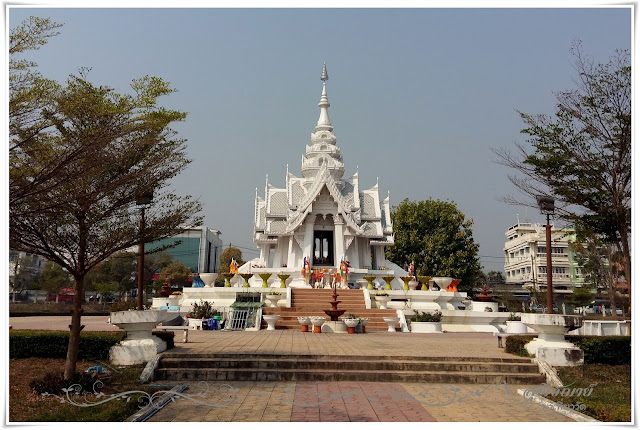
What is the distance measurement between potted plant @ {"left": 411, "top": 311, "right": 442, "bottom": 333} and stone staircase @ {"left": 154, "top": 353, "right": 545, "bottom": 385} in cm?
1137

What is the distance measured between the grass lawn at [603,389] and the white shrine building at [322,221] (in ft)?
73.2

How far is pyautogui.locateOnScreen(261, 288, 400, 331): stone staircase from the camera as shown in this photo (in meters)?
24.1

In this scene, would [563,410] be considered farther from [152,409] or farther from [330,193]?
[330,193]

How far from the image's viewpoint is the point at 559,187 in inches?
549

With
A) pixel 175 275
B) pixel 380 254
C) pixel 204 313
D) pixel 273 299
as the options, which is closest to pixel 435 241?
pixel 380 254

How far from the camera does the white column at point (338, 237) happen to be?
118 feet

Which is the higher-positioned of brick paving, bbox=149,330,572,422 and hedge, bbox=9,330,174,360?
hedge, bbox=9,330,174,360

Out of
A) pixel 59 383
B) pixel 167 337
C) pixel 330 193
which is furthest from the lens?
pixel 330 193

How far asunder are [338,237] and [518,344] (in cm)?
2334

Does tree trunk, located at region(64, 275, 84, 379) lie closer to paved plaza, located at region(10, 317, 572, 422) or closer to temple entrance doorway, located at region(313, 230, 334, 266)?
paved plaza, located at region(10, 317, 572, 422)

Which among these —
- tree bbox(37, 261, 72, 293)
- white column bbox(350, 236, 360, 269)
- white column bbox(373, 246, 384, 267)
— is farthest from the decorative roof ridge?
tree bbox(37, 261, 72, 293)

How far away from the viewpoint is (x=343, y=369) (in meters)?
11.7

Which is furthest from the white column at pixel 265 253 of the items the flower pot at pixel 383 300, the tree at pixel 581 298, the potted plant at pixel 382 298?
the tree at pixel 581 298

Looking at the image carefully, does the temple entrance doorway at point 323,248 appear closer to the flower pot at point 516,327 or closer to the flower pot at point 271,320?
the flower pot at point 516,327
